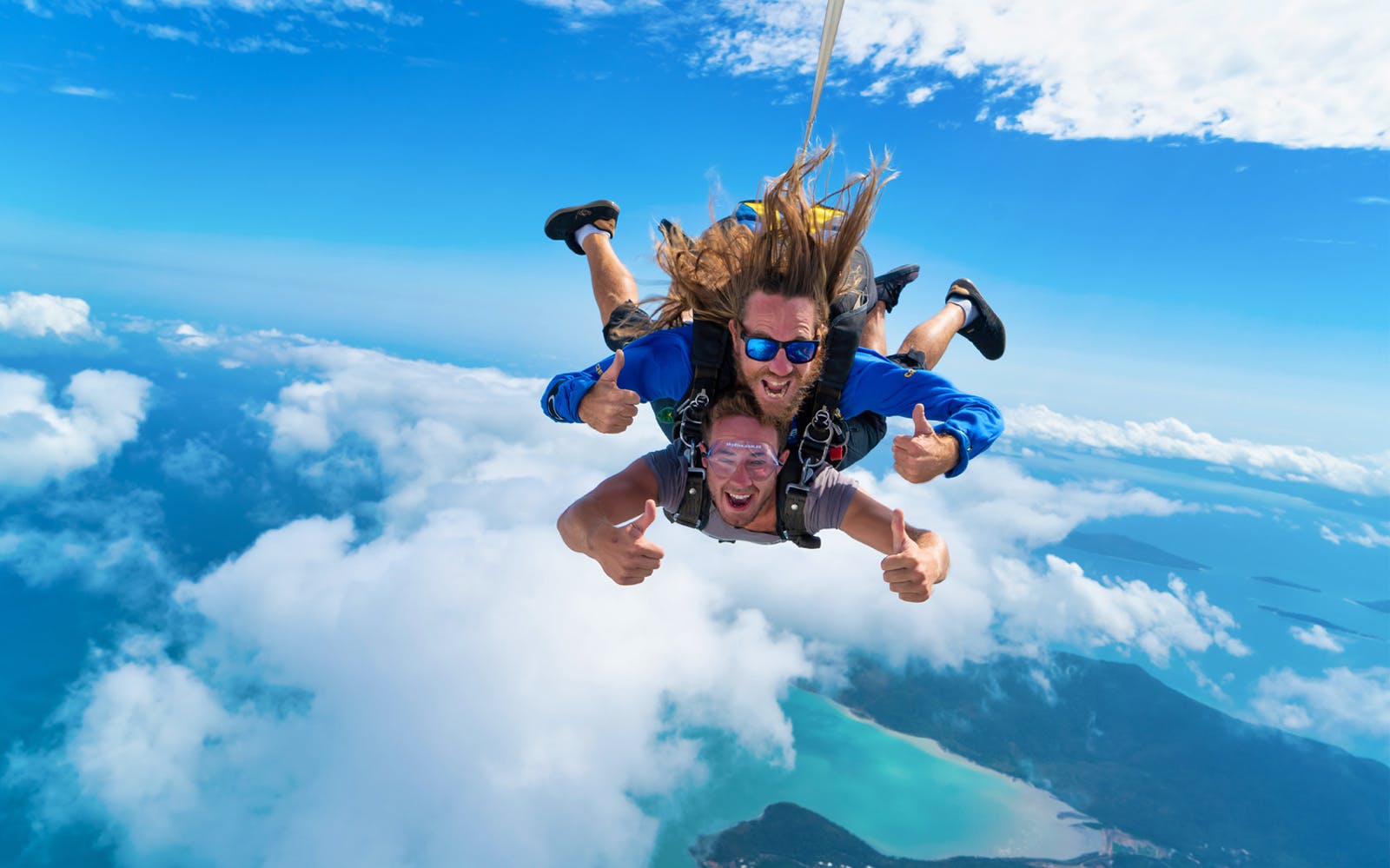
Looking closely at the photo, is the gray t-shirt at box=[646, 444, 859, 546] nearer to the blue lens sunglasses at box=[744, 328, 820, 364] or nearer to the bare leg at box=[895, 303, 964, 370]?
the blue lens sunglasses at box=[744, 328, 820, 364]

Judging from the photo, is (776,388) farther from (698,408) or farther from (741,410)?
(698,408)

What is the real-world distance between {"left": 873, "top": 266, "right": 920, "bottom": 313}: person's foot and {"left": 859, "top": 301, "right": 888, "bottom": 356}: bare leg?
0.17m

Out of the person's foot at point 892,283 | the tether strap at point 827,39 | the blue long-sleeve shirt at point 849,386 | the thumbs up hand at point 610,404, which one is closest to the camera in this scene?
the tether strap at point 827,39

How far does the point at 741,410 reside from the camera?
3896mm

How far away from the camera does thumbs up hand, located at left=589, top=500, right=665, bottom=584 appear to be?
123 inches

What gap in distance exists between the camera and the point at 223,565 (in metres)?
193

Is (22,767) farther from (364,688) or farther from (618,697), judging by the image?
(618,697)

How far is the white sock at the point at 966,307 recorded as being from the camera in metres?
5.62

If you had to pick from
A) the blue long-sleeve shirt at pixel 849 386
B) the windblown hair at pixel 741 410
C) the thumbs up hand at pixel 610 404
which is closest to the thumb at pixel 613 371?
the thumbs up hand at pixel 610 404

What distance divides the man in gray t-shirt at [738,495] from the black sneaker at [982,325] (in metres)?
2.42

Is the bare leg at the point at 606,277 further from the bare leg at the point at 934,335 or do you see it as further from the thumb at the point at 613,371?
the bare leg at the point at 934,335

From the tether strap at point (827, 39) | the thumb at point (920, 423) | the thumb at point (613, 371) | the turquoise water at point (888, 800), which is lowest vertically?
the turquoise water at point (888, 800)

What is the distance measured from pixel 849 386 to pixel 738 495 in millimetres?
903

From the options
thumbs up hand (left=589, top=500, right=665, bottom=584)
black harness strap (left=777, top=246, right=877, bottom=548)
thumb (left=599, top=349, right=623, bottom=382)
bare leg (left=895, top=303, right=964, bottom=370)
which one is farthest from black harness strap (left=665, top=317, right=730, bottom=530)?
bare leg (left=895, top=303, right=964, bottom=370)
